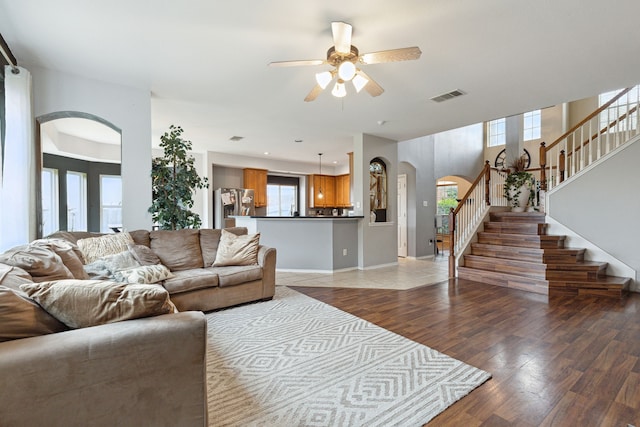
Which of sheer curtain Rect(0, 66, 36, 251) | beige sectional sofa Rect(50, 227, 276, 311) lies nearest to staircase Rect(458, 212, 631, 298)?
beige sectional sofa Rect(50, 227, 276, 311)

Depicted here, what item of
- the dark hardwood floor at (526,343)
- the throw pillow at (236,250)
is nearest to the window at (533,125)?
the dark hardwood floor at (526,343)

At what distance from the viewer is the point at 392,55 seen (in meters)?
2.30

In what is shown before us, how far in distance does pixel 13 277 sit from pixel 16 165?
193cm

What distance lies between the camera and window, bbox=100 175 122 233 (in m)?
6.54

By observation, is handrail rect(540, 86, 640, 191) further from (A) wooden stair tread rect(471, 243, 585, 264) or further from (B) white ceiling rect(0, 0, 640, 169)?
(B) white ceiling rect(0, 0, 640, 169)

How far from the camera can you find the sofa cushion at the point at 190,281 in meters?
3.00

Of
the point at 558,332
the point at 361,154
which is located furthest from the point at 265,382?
the point at 361,154

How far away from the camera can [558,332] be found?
8.96 ft

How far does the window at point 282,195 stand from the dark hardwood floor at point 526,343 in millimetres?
5201

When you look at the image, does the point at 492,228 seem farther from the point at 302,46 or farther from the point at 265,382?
the point at 265,382

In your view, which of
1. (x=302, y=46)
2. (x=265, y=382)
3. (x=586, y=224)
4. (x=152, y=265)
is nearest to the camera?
(x=265, y=382)

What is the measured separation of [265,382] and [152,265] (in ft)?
6.16

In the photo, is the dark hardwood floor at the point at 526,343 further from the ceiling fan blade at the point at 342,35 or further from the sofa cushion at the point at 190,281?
the ceiling fan blade at the point at 342,35

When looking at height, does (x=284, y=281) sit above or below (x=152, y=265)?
below
